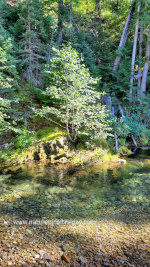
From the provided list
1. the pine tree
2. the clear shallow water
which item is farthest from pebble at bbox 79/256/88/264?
the pine tree

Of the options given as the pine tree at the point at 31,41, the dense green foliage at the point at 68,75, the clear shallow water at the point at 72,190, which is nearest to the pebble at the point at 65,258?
the clear shallow water at the point at 72,190

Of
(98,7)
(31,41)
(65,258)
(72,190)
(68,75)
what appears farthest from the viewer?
(98,7)

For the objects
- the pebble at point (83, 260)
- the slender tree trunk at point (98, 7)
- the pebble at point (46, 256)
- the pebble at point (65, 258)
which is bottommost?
the pebble at point (83, 260)

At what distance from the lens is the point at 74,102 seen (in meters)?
7.22

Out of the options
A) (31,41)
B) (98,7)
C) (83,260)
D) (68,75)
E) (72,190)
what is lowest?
(72,190)

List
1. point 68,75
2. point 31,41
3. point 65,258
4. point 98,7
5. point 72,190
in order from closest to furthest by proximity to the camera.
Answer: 1. point 65,258
2. point 72,190
3. point 68,75
4. point 31,41
5. point 98,7

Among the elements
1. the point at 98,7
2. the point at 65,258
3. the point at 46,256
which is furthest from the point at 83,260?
the point at 98,7

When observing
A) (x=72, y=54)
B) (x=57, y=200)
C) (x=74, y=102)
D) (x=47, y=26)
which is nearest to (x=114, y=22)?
(x=47, y=26)

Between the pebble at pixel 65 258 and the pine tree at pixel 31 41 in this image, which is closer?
the pebble at pixel 65 258

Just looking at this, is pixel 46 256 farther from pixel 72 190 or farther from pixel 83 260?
pixel 72 190

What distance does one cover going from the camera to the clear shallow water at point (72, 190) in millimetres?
3873

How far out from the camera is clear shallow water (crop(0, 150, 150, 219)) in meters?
3.87

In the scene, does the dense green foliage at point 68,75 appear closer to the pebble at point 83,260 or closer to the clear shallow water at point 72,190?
the clear shallow water at point 72,190

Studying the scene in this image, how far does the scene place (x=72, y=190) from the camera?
512cm
